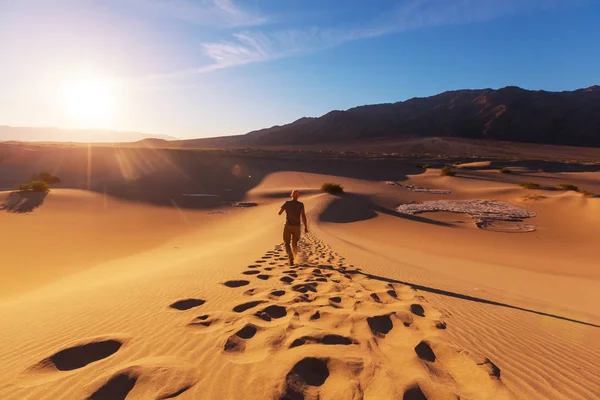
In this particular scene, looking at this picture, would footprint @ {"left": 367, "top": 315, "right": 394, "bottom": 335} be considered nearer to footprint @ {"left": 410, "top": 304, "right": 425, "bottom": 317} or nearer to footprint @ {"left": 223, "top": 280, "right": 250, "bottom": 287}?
footprint @ {"left": 410, "top": 304, "right": 425, "bottom": 317}

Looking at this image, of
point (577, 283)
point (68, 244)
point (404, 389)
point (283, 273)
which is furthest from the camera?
point (68, 244)

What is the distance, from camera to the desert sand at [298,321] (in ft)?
8.69

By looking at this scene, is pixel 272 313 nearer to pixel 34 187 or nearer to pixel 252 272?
pixel 252 272

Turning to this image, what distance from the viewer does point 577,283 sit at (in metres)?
8.09

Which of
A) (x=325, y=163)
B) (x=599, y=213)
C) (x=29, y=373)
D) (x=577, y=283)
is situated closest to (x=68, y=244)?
(x=29, y=373)

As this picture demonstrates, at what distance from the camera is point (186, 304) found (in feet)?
14.8

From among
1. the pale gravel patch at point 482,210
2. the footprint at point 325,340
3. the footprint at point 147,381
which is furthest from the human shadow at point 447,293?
the pale gravel patch at point 482,210

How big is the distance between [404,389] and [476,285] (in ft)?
18.4

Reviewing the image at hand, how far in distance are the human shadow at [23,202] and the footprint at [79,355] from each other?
16.9m

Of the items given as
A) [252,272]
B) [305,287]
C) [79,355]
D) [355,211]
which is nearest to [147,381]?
[79,355]

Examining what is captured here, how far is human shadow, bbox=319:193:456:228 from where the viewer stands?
17219mm

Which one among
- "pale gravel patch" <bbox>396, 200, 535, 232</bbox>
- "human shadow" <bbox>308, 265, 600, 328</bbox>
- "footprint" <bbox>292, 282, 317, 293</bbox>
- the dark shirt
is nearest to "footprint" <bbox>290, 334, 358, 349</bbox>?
"footprint" <bbox>292, 282, 317, 293</bbox>

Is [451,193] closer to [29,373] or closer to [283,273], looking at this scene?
[283,273]

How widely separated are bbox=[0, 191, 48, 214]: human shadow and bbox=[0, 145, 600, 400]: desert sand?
4.88 m
